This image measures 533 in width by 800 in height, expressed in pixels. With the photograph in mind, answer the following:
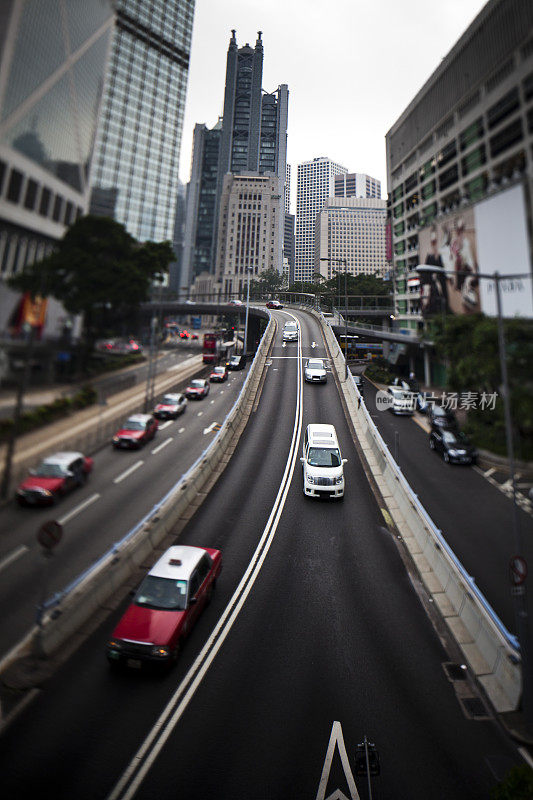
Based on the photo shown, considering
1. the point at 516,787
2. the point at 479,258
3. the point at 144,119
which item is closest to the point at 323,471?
the point at 516,787

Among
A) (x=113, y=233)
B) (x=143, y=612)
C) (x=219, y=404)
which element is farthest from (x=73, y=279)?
(x=143, y=612)

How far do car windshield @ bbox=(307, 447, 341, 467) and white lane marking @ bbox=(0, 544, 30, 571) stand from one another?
10615mm

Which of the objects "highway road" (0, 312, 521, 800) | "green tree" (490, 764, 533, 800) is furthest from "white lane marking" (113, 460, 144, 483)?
→ "green tree" (490, 764, 533, 800)

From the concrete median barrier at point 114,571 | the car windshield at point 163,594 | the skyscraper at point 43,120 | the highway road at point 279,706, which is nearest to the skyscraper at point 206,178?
the concrete median barrier at point 114,571

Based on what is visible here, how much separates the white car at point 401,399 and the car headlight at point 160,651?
6.41 metres

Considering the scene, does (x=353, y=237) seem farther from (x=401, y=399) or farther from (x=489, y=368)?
(x=489, y=368)

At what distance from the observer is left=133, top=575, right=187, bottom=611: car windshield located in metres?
7.68

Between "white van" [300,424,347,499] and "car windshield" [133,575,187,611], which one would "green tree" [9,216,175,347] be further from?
"white van" [300,424,347,499]

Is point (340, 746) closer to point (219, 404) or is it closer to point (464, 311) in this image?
point (219, 404)

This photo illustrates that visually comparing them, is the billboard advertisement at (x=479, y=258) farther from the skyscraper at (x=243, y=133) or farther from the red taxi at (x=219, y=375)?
the skyscraper at (x=243, y=133)

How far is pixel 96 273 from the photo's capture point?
153 inches

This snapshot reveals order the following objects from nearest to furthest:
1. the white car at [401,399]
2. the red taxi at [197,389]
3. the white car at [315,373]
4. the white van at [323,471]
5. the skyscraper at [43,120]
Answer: the skyscraper at [43,120] → the white car at [401,399] → the red taxi at [197,389] → the white van at [323,471] → the white car at [315,373]

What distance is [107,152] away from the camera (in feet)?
14.1

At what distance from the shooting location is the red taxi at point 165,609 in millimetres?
6844
